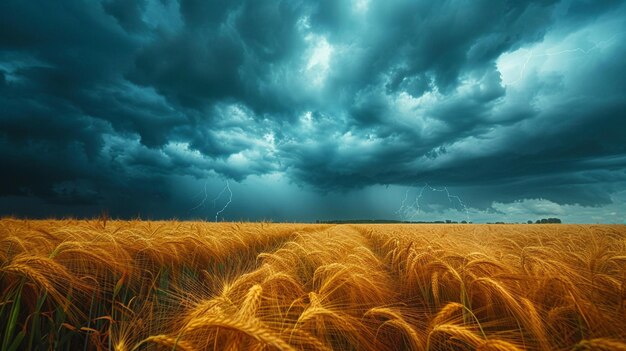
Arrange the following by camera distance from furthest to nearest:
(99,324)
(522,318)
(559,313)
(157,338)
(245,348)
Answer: (99,324)
(559,313)
(522,318)
(245,348)
(157,338)

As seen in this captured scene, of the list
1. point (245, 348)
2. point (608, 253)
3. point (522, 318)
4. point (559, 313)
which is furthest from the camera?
point (608, 253)

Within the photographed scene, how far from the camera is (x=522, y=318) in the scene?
1.90 metres

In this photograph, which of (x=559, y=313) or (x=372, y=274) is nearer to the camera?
(x=559, y=313)

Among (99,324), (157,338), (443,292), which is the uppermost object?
(157,338)

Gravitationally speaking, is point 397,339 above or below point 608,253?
below

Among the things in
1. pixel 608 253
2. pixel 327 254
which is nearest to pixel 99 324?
pixel 327 254

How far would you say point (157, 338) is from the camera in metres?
1.35

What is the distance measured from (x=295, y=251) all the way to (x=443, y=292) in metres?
2.34

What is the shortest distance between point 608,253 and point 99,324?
6.43m

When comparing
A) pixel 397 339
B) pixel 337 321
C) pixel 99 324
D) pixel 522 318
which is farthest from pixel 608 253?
pixel 99 324

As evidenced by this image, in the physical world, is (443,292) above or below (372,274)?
below

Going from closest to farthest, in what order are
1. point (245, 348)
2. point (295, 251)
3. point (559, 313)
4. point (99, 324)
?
1. point (245, 348)
2. point (559, 313)
3. point (99, 324)
4. point (295, 251)

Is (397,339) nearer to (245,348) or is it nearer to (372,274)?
(372,274)

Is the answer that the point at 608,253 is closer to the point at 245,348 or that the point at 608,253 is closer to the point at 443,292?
the point at 443,292
